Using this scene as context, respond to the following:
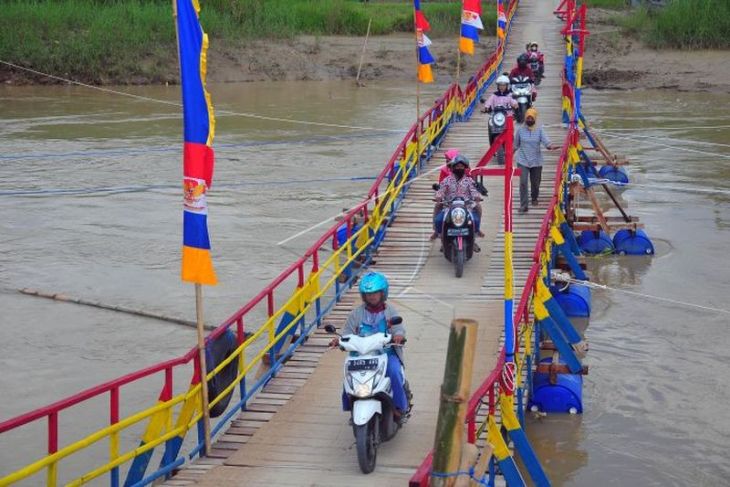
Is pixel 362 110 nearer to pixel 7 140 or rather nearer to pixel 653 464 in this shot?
pixel 7 140

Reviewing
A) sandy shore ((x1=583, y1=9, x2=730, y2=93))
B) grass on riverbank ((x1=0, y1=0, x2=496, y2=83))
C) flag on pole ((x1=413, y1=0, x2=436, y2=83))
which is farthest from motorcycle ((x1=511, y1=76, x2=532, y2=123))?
grass on riverbank ((x1=0, y1=0, x2=496, y2=83))

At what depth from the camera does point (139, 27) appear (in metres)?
44.1

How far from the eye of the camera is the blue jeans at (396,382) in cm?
938

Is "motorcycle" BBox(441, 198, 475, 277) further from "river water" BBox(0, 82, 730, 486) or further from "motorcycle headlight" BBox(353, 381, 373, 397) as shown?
"motorcycle headlight" BBox(353, 381, 373, 397)

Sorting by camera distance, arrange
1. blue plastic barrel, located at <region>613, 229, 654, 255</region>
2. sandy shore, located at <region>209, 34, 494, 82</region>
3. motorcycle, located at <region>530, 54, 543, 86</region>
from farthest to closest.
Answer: sandy shore, located at <region>209, 34, 494, 82</region> → motorcycle, located at <region>530, 54, 543, 86</region> → blue plastic barrel, located at <region>613, 229, 654, 255</region>

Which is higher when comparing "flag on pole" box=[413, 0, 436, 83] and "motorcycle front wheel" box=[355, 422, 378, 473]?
"flag on pole" box=[413, 0, 436, 83]

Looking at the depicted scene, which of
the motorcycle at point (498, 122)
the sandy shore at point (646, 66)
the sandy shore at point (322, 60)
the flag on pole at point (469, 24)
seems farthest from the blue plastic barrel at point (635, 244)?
the sandy shore at point (322, 60)

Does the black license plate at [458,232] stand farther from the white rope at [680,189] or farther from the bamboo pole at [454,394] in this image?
the white rope at [680,189]

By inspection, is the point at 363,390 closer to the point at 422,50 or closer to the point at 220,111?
the point at 422,50

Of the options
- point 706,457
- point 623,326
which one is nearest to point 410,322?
point 706,457

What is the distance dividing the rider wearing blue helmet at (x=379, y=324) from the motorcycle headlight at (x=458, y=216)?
4592 millimetres

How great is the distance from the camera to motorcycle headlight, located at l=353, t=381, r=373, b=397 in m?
8.99

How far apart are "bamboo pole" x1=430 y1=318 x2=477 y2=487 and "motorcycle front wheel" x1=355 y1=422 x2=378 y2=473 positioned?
281cm

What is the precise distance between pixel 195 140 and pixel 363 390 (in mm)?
2262
